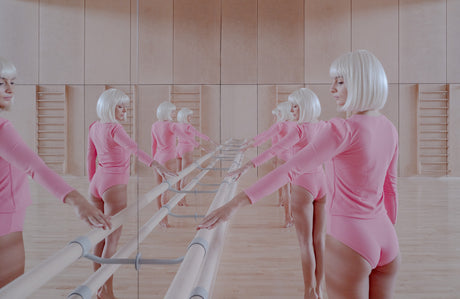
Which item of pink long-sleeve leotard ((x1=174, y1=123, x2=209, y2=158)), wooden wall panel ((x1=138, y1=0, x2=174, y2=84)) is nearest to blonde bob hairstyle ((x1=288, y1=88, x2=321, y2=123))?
pink long-sleeve leotard ((x1=174, y1=123, x2=209, y2=158))

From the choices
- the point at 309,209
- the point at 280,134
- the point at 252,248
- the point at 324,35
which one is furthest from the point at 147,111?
the point at 324,35

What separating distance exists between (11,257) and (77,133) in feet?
0.85

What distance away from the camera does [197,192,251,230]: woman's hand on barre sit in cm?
105

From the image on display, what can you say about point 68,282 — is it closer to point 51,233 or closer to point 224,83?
point 51,233

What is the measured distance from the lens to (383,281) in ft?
4.27

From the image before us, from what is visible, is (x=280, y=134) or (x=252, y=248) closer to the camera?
(x=252, y=248)

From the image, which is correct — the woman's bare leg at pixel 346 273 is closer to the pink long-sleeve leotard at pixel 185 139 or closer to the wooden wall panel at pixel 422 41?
the pink long-sleeve leotard at pixel 185 139

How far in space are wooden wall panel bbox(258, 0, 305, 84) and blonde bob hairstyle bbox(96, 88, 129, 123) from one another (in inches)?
334

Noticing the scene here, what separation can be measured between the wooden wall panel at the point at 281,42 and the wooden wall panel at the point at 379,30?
1417 millimetres

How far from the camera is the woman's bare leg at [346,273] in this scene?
126 centimetres

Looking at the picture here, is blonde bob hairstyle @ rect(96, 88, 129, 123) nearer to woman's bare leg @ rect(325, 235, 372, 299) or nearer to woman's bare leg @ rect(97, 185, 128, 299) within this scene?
woman's bare leg @ rect(97, 185, 128, 299)

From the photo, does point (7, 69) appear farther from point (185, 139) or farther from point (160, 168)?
point (185, 139)

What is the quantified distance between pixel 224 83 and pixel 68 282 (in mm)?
7958

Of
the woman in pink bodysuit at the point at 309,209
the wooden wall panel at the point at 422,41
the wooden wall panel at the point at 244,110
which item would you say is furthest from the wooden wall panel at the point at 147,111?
the wooden wall panel at the point at 422,41
